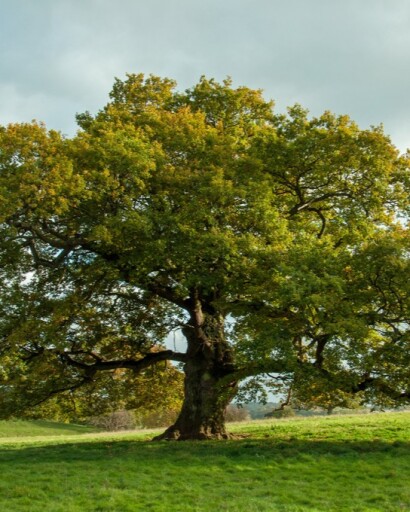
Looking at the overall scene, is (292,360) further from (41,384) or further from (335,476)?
(41,384)

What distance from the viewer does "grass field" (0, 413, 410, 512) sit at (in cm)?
1111

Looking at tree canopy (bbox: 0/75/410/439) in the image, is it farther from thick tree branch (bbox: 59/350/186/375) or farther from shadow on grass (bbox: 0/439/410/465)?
shadow on grass (bbox: 0/439/410/465)

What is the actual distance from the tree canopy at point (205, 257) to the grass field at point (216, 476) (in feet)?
7.95

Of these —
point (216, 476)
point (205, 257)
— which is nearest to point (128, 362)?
point (205, 257)

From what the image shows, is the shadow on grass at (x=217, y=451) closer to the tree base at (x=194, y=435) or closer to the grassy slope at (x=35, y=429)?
the tree base at (x=194, y=435)

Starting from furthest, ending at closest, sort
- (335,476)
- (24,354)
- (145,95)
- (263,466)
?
(145,95), (24,354), (263,466), (335,476)

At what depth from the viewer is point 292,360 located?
17.6 m

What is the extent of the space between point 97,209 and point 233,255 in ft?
17.4

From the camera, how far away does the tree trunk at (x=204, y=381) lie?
2192 centimetres

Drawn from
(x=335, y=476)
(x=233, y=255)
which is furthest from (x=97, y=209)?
(x=335, y=476)

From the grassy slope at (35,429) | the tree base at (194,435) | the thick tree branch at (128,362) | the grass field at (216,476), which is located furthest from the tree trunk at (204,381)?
the grassy slope at (35,429)

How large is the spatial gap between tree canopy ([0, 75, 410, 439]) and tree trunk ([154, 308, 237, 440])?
59mm

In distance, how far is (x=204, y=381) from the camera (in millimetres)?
22312

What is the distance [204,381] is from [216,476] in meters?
8.40
